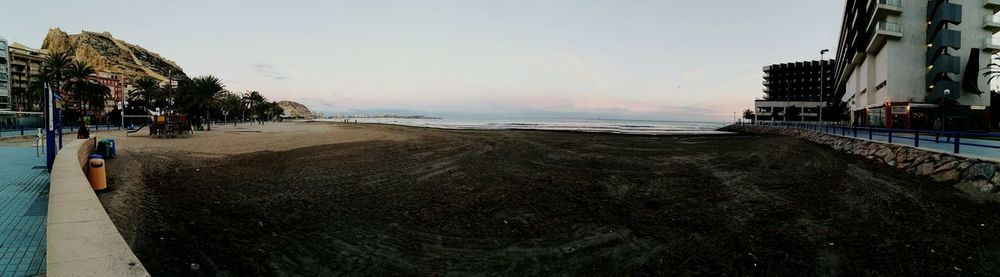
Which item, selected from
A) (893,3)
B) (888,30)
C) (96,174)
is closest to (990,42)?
(888,30)

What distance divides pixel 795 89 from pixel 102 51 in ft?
779

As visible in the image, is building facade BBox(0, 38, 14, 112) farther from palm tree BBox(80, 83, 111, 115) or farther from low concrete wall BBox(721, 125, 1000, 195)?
low concrete wall BBox(721, 125, 1000, 195)

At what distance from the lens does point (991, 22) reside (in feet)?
145

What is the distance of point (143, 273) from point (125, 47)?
8477 inches

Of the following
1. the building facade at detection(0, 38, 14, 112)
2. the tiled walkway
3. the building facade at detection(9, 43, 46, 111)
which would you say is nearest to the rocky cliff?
the building facade at detection(9, 43, 46, 111)

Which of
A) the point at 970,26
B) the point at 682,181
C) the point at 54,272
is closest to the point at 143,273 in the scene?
the point at 54,272

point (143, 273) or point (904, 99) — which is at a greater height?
point (904, 99)

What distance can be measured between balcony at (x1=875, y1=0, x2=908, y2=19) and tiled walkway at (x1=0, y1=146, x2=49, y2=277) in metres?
64.3

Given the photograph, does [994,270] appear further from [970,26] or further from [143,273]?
[970,26]

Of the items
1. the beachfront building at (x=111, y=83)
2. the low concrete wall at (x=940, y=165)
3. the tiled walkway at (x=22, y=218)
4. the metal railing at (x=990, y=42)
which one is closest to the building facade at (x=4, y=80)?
the beachfront building at (x=111, y=83)

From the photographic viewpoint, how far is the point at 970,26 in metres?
44.6

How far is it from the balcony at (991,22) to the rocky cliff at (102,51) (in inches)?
6396

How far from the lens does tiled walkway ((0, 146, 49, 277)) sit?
15.4 feet

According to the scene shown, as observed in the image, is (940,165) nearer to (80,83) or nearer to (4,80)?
(80,83)
